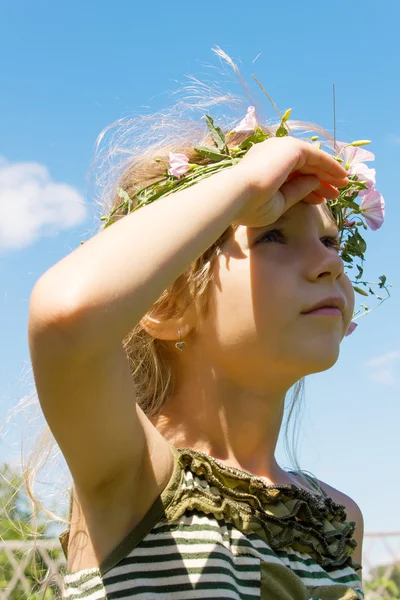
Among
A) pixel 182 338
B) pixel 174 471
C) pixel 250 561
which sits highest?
pixel 182 338

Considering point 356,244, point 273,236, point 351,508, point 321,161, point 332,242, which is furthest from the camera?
point 351,508

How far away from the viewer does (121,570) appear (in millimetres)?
1891

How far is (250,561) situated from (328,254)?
0.83 m

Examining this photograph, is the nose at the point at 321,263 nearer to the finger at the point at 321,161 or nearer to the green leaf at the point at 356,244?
the finger at the point at 321,161

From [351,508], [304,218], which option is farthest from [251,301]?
[351,508]

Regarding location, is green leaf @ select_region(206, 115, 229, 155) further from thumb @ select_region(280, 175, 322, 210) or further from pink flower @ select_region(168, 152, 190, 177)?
thumb @ select_region(280, 175, 322, 210)

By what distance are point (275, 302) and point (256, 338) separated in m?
0.11

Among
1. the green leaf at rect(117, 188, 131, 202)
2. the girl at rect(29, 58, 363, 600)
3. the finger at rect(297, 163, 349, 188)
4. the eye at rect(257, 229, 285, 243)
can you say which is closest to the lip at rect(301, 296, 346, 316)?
the girl at rect(29, 58, 363, 600)

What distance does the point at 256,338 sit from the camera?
2113 mm

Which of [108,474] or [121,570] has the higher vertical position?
[108,474]

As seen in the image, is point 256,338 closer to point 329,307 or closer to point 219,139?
point 329,307

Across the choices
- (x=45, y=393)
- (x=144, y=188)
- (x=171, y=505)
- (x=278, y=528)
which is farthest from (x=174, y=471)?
(x=144, y=188)

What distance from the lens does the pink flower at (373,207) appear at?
8.23 feet

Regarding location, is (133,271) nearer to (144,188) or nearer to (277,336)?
(277,336)
